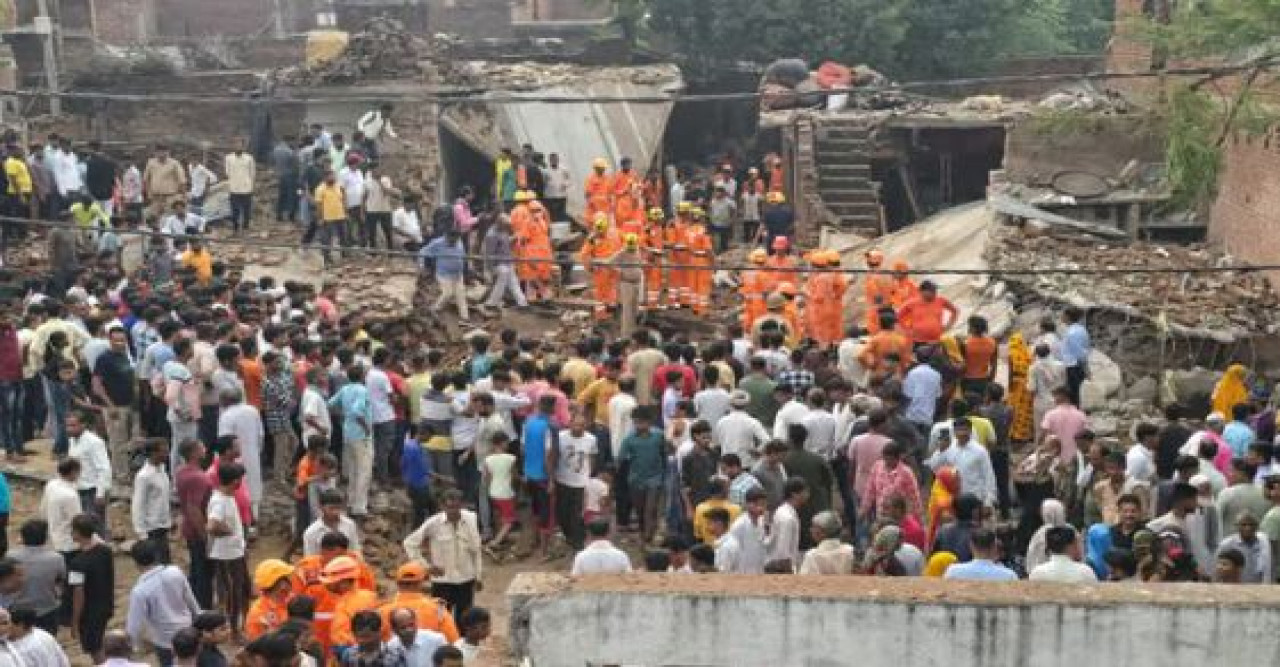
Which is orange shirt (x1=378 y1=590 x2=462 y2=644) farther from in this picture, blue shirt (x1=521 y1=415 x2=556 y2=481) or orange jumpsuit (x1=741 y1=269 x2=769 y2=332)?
orange jumpsuit (x1=741 y1=269 x2=769 y2=332)

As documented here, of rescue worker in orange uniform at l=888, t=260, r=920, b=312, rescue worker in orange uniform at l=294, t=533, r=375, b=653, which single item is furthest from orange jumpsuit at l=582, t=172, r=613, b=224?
rescue worker in orange uniform at l=294, t=533, r=375, b=653

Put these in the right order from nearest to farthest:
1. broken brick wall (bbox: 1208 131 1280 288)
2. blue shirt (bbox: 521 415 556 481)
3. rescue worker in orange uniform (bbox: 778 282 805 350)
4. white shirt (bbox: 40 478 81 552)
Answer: white shirt (bbox: 40 478 81 552)
blue shirt (bbox: 521 415 556 481)
rescue worker in orange uniform (bbox: 778 282 805 350)
broken brick wall (bbox: 1208 131 1280 288)

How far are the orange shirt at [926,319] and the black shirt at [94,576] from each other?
700 centimetres

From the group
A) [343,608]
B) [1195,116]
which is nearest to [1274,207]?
[1195,116]

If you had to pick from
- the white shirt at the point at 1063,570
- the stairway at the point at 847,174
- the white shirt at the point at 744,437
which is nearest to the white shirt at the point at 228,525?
the white shirt at the point at 744,437

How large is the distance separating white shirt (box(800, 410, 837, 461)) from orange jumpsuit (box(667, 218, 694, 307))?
6.25m

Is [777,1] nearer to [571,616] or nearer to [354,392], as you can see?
[354,392]

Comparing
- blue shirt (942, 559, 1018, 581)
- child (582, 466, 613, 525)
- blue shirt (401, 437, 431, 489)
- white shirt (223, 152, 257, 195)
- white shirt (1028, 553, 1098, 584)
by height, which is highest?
white shirt (223, 152, 257, 195)

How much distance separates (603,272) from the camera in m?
18.5

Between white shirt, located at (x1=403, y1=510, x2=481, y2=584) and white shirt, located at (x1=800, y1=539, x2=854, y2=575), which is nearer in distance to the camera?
white shirt, located at (x1=800, y1=539, x2=854, y2=575)

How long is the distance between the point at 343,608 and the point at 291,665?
3.26 feet

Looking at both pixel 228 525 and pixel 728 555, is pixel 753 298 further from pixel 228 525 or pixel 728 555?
pixel 228 525

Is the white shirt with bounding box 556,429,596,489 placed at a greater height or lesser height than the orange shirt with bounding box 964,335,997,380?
lesser

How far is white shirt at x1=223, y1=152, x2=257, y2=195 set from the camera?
20.7 m
